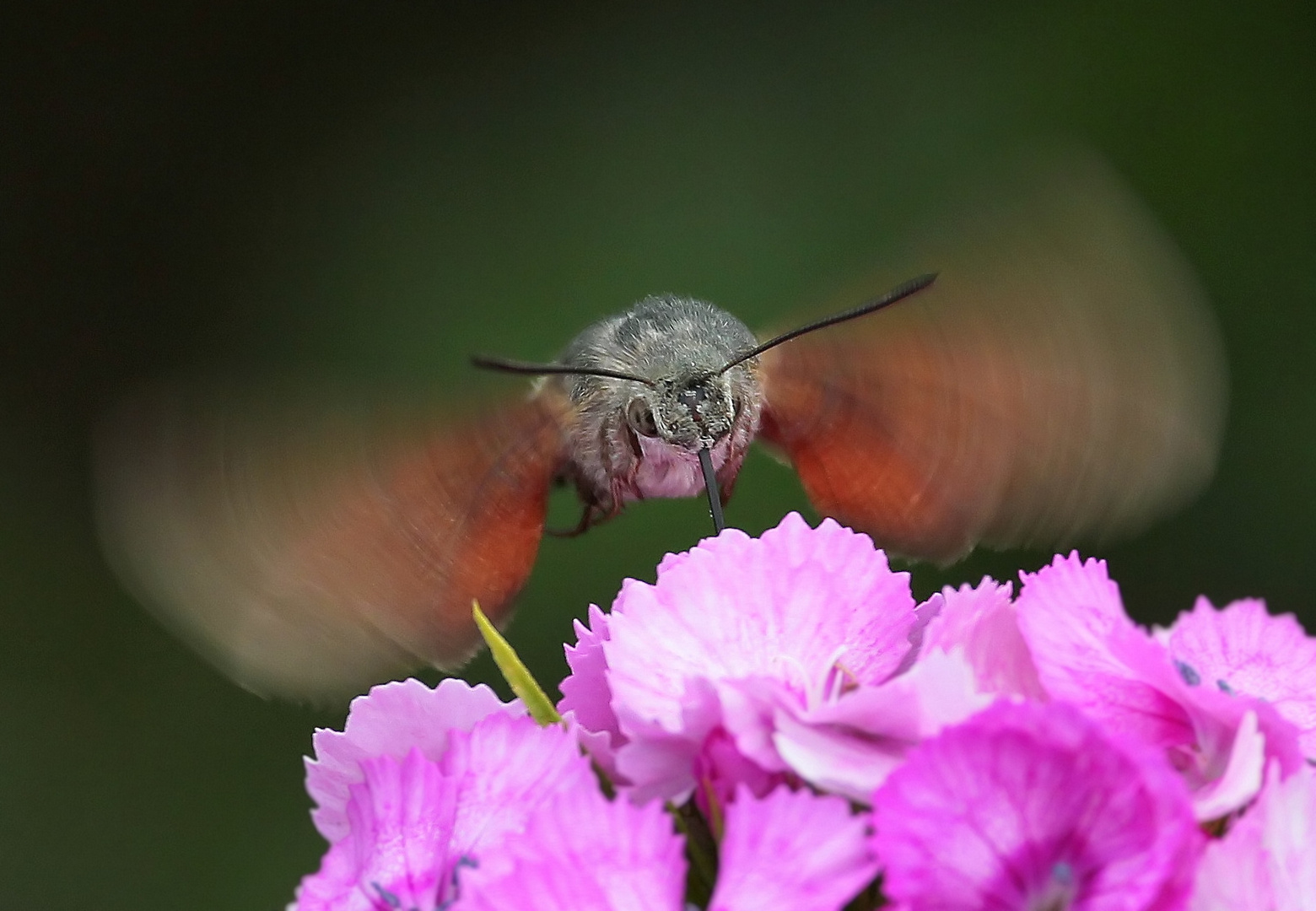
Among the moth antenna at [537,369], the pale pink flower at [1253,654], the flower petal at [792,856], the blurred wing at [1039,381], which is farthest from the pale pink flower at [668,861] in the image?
the blurred wing at [1039,381]

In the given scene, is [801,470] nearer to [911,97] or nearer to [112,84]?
[911,97]

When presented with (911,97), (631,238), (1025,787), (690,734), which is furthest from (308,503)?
(911,97)

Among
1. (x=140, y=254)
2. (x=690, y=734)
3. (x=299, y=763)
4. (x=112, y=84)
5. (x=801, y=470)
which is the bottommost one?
(x=299, y=763)

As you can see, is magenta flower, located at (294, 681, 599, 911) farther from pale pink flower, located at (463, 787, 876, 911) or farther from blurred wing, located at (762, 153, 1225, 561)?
blurred wing, located at (762, 153, 1225, 561)

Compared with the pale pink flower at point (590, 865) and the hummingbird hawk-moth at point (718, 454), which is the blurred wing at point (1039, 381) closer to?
the hummingbird hawk-moth at point (718, 454)

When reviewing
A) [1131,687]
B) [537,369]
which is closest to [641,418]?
[537,369]

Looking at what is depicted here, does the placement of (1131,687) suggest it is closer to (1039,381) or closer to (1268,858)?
(1268,858)

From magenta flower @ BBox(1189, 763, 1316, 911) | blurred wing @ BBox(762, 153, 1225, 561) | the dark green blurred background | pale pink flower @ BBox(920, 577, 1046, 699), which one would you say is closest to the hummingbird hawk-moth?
blurred wing @ BBox(762, 153, 1225, 561)
